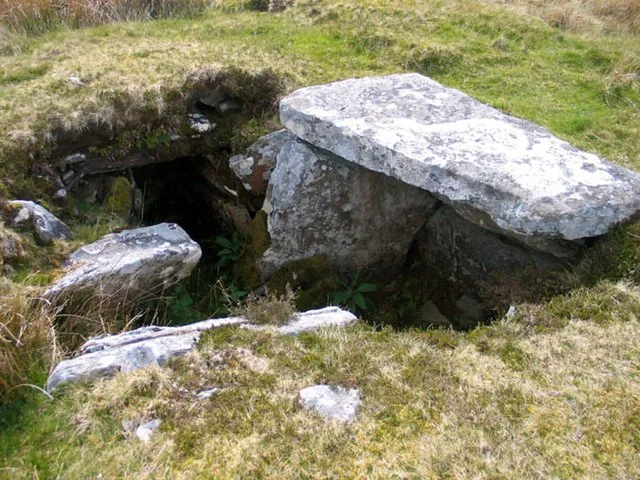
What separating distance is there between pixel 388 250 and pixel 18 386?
16.1ft

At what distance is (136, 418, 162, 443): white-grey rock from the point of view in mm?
3890

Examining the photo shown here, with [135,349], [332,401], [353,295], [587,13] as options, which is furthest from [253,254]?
[587,13]

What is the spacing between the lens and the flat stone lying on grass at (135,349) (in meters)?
4.41

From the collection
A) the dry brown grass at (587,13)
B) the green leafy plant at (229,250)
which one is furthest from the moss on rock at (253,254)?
the dry brown grass at (587,13)

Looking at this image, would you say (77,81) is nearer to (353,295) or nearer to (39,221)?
(39,221)

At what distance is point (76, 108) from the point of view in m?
7.77

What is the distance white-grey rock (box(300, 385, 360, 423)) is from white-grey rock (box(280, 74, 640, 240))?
246cm

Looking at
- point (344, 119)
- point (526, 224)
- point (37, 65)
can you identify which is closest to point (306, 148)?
point (344, 119)

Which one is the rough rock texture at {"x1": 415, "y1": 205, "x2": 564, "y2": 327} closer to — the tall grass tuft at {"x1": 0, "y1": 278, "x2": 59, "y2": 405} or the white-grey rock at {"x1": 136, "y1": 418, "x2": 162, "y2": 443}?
the white-grey rock at {"x1": 136, "y1": 418, "x2": 162, "y2": 443}

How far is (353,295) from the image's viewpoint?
757 centimetres

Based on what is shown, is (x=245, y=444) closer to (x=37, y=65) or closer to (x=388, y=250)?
(x=388, y=250)

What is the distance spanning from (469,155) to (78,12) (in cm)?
950

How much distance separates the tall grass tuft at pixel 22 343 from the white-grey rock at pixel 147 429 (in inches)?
36.8

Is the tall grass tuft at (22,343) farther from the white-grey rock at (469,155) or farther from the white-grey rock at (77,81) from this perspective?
the white-grey rock at (77,81)
